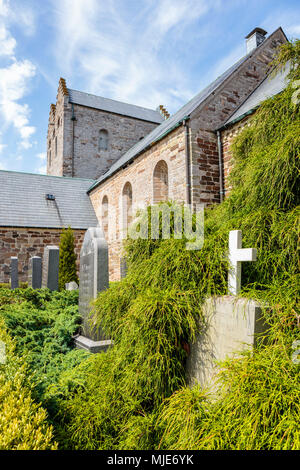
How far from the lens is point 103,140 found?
21672 mm

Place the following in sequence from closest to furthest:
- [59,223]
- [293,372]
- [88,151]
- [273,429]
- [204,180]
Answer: [273,429] < [293,372] < [204,180] < [59,223] < [88,151]

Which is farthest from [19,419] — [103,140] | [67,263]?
[103,140]

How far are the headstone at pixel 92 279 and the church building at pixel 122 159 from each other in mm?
1739

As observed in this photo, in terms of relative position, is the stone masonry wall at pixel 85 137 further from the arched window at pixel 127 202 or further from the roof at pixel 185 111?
the arched window at pixel 127 202

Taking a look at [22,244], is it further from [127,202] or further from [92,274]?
[92,274]

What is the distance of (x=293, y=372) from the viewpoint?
1534mm

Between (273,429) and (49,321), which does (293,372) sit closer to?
(273,429)

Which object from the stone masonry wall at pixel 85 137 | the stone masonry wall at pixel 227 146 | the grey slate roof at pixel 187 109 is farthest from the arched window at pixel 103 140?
the stone masonry wall at pixel 227 146

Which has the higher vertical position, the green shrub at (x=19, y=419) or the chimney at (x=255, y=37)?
the chimney at (x=255, y=37)

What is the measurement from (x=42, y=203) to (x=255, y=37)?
37.9 ft

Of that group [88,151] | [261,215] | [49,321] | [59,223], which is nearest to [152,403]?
[261,215]

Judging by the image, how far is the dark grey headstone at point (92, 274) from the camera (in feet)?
14.6

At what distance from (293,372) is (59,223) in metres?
13.5
